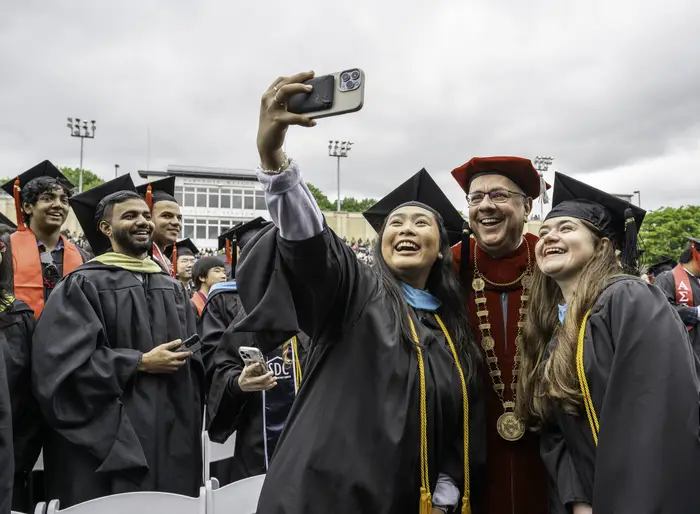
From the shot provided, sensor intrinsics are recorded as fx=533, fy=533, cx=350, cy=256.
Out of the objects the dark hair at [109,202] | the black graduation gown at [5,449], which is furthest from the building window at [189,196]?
the black graduation gown at [5,449]

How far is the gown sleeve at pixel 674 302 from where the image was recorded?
20.9 ft

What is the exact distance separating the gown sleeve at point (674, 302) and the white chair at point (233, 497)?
560 centimetres

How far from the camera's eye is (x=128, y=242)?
364 cm

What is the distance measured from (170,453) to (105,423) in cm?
47

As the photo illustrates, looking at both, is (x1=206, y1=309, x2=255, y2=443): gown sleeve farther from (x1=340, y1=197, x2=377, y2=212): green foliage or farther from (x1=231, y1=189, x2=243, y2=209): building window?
(x1=340, y1=197, x2=377, y2=212): green foliage

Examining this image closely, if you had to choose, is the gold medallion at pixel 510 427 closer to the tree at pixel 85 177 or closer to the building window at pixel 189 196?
the building window at pixel 189 196

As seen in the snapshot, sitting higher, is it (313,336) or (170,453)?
(313,336)

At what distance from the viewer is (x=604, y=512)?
1892 millimetres

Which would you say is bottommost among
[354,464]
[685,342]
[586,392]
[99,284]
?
[354,464]

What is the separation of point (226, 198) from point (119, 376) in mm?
56908

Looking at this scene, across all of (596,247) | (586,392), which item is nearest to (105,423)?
(586,392)

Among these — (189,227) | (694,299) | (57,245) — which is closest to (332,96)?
(57,245)

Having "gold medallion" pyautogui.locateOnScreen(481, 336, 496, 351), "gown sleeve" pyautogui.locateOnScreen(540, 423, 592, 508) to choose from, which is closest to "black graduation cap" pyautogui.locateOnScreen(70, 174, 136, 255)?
"gold medallion" pyautogui.locateOnScreen(481, 336, 496, 351)

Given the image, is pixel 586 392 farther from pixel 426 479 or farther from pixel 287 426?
pixel 287 426
